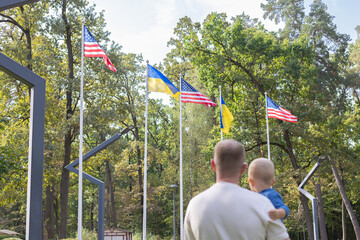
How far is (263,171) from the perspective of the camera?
9.11 feet

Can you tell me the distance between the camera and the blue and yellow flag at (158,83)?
640 inches

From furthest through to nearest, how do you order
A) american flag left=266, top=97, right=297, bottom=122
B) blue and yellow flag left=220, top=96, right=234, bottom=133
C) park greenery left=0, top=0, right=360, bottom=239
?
1. park greenery left=0, top=0, right=360, bottom=239
2. american flag left=266, top=97, right=297, bottom=122
3. blue and yellow flag left=220, top=96, right=234, bottom=133

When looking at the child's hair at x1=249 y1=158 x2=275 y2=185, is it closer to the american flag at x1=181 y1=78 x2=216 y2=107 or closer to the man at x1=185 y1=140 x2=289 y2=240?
the man at x1=185 y1=140 x2=289 y2=240

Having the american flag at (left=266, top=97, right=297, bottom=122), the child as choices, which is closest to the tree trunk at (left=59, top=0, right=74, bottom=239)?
the american flag at (left=266, top=97, right=297, bottom=122)

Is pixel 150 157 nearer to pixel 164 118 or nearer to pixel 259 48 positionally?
pixel 164 118

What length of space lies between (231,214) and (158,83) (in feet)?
47.0

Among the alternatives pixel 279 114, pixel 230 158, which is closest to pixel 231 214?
pixel 230 158

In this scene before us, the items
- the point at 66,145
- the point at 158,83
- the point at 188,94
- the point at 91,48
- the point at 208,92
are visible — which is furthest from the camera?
the point at 208,92

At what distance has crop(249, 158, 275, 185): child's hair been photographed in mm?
2758

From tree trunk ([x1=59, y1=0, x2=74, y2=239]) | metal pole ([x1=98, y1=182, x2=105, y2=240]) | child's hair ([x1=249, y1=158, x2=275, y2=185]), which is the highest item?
tree trunk ([x1=59, y1=0, x2=74, y2=239])

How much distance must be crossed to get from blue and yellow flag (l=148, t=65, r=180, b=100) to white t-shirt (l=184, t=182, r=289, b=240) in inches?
551

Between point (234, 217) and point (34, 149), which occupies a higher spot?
point (34, 149)

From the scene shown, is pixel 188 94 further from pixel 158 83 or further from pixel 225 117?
pixel 225 117

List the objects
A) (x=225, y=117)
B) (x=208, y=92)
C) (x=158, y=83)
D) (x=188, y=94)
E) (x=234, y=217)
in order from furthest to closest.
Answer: (x=208, y=92) < (x=225, y=117) < (x=188, y=94) < (x=158, y=83) < (x=234, y=217)
